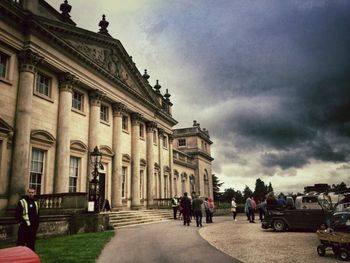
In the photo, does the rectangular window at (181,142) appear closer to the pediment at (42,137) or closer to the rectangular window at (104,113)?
the rectangular window at (104,113)

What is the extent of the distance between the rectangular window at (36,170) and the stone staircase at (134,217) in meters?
4.68

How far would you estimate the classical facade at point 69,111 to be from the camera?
15.4m

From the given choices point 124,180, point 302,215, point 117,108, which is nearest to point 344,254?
point 302,215

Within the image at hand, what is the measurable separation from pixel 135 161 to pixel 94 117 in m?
6.92

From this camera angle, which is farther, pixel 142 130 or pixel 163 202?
pixel 142 130

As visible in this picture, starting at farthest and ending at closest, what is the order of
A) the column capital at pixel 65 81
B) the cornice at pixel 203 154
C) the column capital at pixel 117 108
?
the cornice at pixel 203 154 → the column capital at pixel 117 108 → the column capital at pixel 65 81

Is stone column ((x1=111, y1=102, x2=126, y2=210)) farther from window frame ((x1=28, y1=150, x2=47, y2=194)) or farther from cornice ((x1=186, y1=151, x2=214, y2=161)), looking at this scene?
cornice ((x1=186, y1=151, x2=214, y2=161))

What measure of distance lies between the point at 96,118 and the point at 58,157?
4811 mm

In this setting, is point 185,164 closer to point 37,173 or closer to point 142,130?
point 142,130

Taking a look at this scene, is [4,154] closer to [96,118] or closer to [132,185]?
[96,118]

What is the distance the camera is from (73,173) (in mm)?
19953

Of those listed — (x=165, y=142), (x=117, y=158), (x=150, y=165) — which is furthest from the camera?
(x=165, y=142)

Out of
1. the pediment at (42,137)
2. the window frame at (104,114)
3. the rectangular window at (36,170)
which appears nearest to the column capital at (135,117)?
the window frame at (104,114)

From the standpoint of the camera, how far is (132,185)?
2652cm
